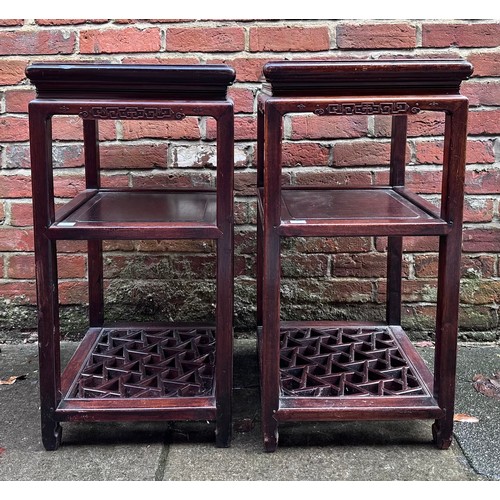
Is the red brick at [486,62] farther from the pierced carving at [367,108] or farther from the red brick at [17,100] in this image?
the red brick at [17,100]

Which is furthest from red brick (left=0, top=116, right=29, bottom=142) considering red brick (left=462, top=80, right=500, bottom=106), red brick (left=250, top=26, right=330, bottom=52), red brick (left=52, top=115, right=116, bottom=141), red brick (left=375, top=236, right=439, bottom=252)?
red brick (left=462, top=80, right=500, bottom=106)

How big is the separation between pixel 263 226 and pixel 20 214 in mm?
1188

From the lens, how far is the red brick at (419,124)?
102 inches

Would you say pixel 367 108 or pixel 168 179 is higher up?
pixel 367 108

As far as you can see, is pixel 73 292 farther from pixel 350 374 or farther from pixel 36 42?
pixel 350 374

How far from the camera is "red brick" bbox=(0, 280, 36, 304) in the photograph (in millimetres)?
2709

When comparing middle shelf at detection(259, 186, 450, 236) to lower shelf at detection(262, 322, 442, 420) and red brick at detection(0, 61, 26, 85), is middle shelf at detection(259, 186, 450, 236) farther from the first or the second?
red brick at detection(0, 61, 26, 85)

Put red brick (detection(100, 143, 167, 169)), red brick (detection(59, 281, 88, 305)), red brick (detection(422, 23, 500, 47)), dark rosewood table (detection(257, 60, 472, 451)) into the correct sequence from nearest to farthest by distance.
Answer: dark rosewood table (detection(257, 60, 472, 451)), red brick (detection(422, 23, 500, 47)), red brick (detection(100, 143, 167, 169)), red brick (detection(59, 281, 88, 305))

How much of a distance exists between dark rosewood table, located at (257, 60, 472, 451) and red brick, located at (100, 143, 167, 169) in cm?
51

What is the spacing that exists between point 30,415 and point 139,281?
0.73 meters

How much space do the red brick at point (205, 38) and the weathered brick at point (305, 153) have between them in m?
0.40

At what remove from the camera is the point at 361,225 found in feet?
5.93

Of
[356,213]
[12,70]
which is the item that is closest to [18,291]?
[12,70]

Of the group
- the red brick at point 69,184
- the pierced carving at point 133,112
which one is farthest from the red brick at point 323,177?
the pierced carving at point 133,112
